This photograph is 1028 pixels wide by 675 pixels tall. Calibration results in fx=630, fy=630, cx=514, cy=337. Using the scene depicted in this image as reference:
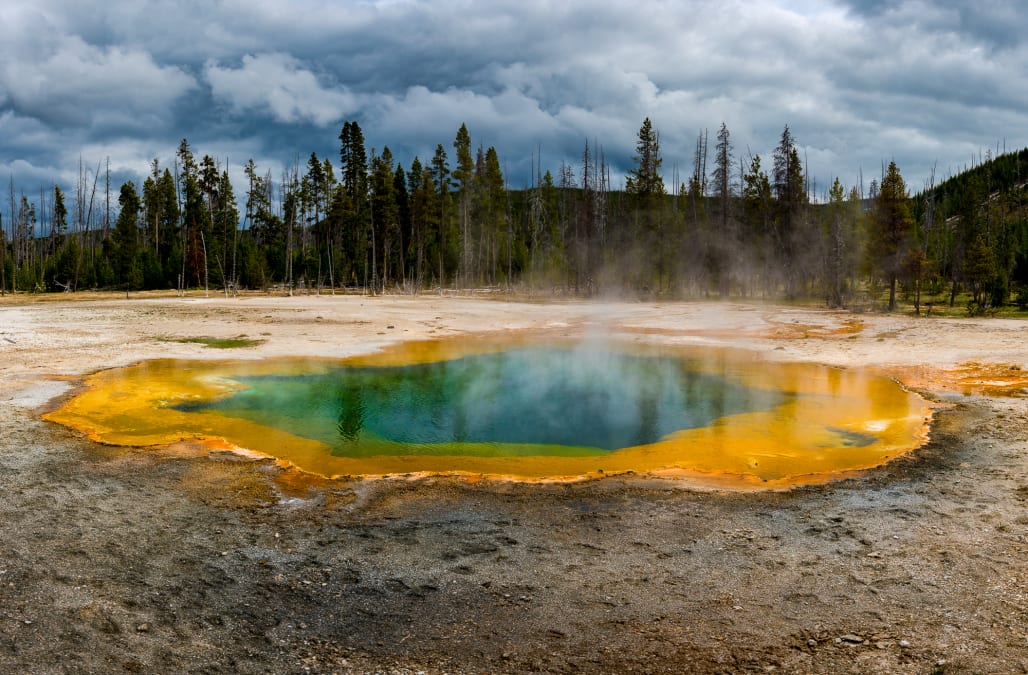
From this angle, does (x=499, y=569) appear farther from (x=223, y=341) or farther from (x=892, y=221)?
(x=892, y=221)

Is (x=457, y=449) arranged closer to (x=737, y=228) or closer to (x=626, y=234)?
(x=737, y=228)

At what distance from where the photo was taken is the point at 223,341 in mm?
22281

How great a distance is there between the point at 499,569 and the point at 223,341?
19.6m

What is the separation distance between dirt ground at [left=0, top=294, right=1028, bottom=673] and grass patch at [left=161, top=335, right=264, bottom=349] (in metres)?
10.9

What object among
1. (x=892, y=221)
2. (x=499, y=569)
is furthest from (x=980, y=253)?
(x=499, y=569)

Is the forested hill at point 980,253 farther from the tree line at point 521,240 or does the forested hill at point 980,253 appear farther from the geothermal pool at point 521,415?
the geothermal pool at point 521,415

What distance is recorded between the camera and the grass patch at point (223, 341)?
837 inches

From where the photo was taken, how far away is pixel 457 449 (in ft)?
34.7

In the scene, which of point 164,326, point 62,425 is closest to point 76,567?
point 62,425

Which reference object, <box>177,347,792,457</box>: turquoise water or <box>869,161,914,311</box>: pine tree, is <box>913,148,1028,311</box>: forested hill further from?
<box>177,347,792,457</box>: turquoise water

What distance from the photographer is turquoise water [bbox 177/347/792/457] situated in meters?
11.2

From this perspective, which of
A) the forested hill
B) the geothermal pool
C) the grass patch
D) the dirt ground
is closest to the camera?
the dirt ground

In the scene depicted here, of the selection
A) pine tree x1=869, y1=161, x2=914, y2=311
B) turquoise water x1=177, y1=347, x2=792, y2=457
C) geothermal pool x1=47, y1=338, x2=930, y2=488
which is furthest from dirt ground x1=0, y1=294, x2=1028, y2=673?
pine tree x1=869, y1=161, x2=914, y2=311

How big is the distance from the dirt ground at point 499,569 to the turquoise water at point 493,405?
265 centimetres
